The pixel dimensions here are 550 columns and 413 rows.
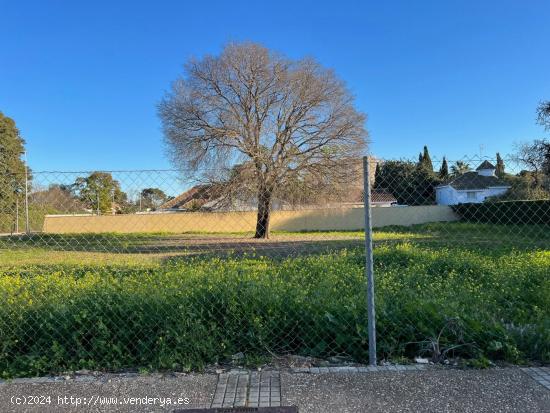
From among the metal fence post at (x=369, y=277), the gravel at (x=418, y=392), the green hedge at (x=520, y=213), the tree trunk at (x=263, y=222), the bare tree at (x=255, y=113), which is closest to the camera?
the gravel at (x=418, y=392)

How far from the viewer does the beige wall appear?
17.2 feet

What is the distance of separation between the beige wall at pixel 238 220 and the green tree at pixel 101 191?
357 mm

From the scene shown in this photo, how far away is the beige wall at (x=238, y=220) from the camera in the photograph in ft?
17.2

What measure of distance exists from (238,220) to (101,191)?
7943mm

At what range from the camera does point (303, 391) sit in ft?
9.67

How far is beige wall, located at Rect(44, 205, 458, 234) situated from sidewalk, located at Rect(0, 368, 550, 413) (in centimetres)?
181

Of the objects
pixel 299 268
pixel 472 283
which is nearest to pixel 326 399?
pixel 472 283

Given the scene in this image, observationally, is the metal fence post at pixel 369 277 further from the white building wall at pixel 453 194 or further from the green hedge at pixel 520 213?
the green hedge at pixel 520 213

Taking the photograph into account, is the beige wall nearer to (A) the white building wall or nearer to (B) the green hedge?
(A) the white building wall

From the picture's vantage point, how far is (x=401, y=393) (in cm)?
288

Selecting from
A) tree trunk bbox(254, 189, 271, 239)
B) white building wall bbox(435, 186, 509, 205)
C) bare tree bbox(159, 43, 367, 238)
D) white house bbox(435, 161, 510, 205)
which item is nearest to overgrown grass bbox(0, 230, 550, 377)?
white house bbox(435, 161, 510, 205)

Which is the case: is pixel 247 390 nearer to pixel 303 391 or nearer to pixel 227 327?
pixel 303 391

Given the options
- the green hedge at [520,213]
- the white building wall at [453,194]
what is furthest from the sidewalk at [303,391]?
the green hedge at [520,213]

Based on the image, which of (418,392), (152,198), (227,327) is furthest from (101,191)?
(418,392)
